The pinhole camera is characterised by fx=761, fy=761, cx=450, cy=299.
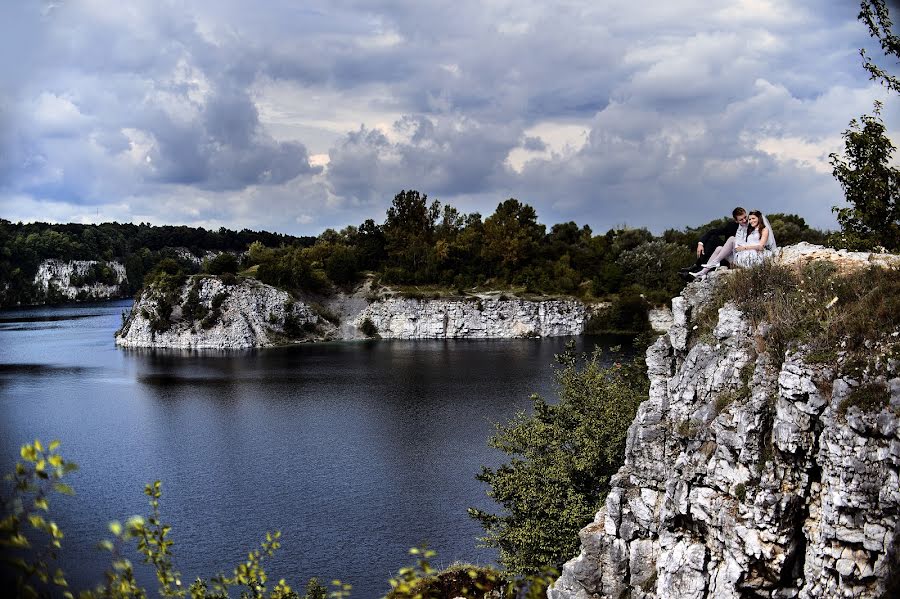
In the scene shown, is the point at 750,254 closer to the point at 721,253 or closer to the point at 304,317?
the point at 721,253

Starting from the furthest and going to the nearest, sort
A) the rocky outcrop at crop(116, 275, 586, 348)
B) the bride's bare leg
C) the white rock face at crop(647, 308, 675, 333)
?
the white rock face at crop(647, 308, 675, 333)
the rocky outcrop at crop(116, 275, 586, 348)
the bride's bare leg

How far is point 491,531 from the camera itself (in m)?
26.8

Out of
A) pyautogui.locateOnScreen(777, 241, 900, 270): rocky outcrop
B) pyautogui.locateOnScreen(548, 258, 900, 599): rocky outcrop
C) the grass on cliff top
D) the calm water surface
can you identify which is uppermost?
pyautogui.locateOnScreen(777, 241, 900, 270): rocky outcrop

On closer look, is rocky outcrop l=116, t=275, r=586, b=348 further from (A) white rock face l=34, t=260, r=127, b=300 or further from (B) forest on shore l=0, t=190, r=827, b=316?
(A) white rock face l=34, t=260, r=127, b=300

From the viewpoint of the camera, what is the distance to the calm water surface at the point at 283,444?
2984 centimetres

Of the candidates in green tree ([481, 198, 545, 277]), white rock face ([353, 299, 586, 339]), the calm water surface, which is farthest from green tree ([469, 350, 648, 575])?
green tree ([481, 198, 545, 277])

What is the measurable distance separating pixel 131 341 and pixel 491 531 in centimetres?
8103

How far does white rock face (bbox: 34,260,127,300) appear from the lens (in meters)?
157

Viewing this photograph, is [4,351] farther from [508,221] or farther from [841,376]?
[841,376]

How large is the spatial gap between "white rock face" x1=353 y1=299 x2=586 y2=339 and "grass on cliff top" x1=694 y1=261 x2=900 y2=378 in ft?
268

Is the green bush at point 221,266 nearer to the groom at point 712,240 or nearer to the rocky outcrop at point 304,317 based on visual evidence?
the rocky outcrop at point 304,317

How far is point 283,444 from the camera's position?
149 ft

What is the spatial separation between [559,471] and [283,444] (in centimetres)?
2435

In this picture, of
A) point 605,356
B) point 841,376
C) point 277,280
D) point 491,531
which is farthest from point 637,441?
point 277,280
